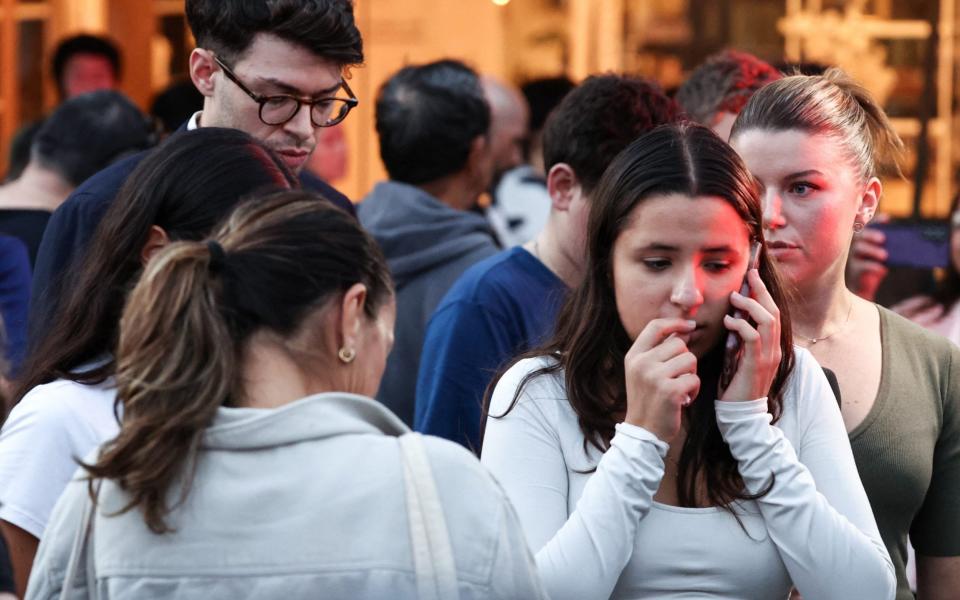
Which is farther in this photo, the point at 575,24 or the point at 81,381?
the point at 575,24

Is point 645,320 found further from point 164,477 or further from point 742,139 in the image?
point 164,477

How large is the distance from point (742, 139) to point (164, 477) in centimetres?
163

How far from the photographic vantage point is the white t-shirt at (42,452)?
2352 mm

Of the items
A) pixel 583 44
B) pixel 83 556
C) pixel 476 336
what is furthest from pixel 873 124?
pixel 583 44

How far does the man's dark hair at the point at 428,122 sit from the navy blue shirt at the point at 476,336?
3.53 feet

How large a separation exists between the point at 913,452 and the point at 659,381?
75cm

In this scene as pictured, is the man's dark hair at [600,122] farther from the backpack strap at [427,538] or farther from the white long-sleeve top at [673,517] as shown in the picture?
the backpack strap at [427,538]

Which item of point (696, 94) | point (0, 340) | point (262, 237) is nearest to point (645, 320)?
point (262, 237)

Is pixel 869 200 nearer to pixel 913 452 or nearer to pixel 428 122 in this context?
pixel 913 452

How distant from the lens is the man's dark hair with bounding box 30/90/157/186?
5.21 metres

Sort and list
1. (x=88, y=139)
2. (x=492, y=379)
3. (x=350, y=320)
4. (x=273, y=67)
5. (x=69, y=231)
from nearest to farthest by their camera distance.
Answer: (x=350, y=320) < (x=492, y=379) < (x=69, y=231) < (x=273, y=67) < (x=88, y=139)

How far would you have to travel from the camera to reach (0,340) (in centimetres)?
267

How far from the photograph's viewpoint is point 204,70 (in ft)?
11.0

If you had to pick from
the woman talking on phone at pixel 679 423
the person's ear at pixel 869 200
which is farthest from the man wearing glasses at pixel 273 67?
the person's ear at pixel 869 200
